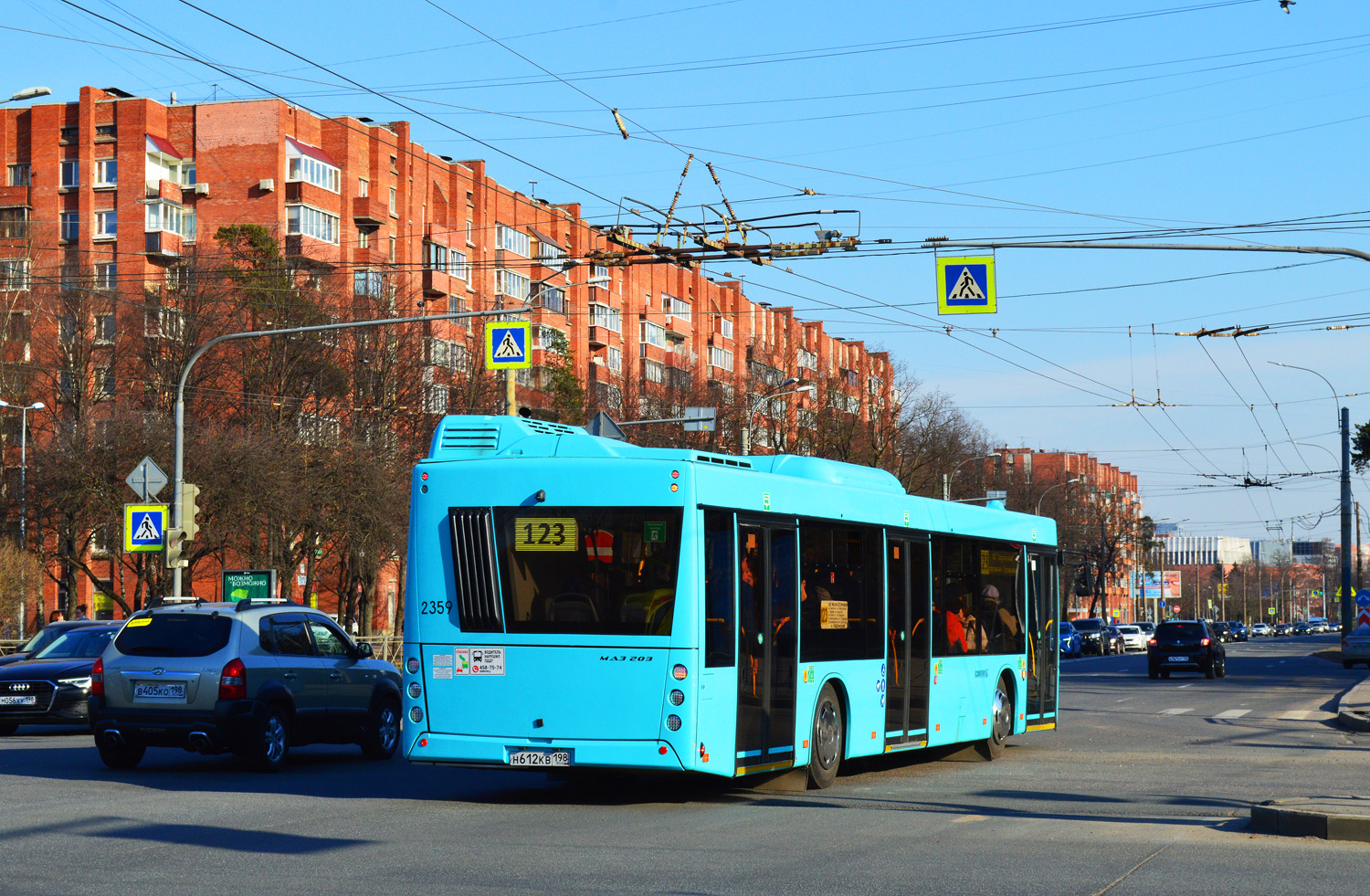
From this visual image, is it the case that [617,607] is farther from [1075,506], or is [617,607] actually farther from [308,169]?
[1075,506]

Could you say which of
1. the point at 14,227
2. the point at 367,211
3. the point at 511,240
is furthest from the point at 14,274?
the point at 511,240

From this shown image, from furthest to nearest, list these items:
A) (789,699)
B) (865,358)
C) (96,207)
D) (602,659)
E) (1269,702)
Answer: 1. (865,358)
2. (96,207)
3. (1269,702)
4. (789,699)
5. (602,659)

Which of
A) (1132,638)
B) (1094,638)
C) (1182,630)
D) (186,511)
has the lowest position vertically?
(1132,638)

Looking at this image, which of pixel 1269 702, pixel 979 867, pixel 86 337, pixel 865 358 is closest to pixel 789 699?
pixel 979 867

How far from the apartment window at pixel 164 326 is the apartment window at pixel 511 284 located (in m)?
21.4

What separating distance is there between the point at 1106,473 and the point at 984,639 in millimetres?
170069

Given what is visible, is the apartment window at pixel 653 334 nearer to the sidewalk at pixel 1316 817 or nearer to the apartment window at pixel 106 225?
the apartment window at pixel 106 225

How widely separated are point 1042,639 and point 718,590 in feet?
27.5

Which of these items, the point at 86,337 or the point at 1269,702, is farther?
the point at 86,337

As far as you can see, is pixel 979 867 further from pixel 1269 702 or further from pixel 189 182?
pixel 189 182

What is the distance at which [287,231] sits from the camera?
6222cm

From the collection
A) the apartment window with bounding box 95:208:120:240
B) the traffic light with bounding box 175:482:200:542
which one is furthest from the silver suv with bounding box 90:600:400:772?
the apartment window with bounding box 95:208:120:240

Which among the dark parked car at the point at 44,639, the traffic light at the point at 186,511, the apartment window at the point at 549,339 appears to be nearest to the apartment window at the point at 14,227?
the apartment window at the point at 549,339

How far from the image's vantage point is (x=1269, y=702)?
31.1 meters
